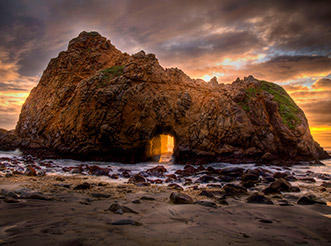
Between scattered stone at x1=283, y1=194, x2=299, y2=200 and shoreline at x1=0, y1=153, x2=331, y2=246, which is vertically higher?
shoreline at x1=0, y1=153, x2=331, y2=246

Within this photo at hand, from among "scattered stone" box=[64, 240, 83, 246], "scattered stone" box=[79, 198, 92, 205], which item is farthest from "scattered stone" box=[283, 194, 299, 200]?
"scattered stone" box=[64, 240, 83, 246]

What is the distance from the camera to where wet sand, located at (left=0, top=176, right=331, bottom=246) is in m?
2.48

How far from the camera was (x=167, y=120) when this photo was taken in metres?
18.4

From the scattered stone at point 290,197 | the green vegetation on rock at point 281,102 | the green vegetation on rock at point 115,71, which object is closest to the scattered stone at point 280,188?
the scattered stone at point 290,197

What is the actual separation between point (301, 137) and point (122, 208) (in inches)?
770

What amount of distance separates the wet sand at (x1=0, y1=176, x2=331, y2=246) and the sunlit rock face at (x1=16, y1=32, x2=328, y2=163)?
12.6 m

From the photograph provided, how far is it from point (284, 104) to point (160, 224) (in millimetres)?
21793

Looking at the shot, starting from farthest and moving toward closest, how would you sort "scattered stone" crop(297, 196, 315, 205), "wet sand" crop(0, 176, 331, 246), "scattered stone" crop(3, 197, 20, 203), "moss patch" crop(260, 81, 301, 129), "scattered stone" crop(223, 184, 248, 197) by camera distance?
"moss patch" crop(260, 81, 301, 129), "scattered stone" crop(223, 184, 248, 197), "scattered stone" crop(297, 196, 315, 205), "scattered stone" crop(3, 197, 20, 203), "wet sand" crop(0, 176, 331, 246)

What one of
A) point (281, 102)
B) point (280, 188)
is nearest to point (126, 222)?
point (280, 188)

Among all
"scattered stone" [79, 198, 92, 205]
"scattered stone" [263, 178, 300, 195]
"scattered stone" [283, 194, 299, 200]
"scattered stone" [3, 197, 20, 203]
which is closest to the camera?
"scattered stone" [3, 197, 20, 203]

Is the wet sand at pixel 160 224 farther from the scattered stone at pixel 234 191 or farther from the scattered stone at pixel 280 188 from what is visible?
the scattered stone at pixel 280 188

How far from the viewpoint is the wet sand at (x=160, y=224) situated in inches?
97.7

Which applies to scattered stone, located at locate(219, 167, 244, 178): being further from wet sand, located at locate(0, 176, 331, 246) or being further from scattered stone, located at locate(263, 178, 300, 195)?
wet sand, located at locate(0, 176, 331, 246)

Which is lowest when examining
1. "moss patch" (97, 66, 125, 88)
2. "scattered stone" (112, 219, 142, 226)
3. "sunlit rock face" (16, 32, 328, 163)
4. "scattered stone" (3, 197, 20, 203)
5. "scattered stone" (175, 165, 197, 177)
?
"scattered stone" (175, 165, 197, 177)
